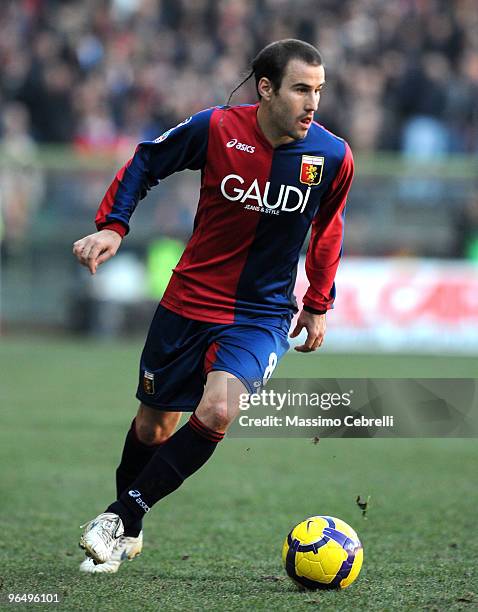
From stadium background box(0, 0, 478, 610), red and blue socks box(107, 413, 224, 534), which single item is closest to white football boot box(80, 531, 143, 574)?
red and blue socks box(107, 413, 224, 534)

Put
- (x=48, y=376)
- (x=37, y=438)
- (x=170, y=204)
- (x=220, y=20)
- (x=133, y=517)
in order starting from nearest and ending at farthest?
1. (x=133, y=517)
2. (x=37, y=438)
3. (x=48, y=376)
4. (x=170, y=204)
5. (x=220, y=20)

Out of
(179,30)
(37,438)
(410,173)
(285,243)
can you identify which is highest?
(179,30)

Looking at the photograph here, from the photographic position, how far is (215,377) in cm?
468

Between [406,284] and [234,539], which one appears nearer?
[234,539]

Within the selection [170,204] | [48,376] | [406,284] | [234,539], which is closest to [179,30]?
[170,204]

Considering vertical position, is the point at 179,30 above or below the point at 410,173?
above

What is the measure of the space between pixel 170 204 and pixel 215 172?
39.5 ft

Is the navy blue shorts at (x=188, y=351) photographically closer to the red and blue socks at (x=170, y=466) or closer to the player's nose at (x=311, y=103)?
the red and blue socks at (x=170, y=466)

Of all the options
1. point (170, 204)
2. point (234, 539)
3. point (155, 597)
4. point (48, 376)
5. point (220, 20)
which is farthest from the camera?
point (220, 20)

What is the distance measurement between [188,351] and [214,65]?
1399 centimetres

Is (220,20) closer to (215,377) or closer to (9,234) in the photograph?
(9,234)

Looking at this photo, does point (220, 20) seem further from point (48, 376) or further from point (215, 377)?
point (215, 377)

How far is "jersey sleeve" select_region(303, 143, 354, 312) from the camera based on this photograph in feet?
16.6

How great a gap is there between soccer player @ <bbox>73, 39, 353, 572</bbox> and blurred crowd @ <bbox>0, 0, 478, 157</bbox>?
11852mm
